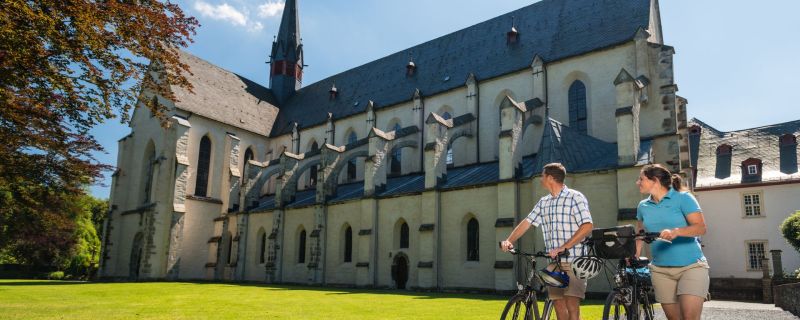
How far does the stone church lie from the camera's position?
72.8ft

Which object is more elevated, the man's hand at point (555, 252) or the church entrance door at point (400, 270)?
the man's hand at point (555, 252)

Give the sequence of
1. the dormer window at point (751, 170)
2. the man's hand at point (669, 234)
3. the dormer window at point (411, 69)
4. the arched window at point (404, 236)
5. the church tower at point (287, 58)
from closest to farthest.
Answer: the man's hand at point (669, 234) → the arched window at point (404, 236) → the dormer window at point (751, 170) → the dormer window at point (411, 69) → the church tower at point (287, 58)

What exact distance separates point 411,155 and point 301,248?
7.91 meters

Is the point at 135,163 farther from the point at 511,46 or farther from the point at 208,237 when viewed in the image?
the point at 511,46

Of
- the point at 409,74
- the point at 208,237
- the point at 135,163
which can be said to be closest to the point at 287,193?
the point at 208,237

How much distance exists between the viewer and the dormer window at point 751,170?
31.7 meters

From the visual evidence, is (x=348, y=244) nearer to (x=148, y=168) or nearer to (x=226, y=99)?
(x=226, y=99)

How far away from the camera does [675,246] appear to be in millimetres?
5332

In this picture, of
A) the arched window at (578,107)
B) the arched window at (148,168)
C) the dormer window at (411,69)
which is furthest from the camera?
the arched window at (148,168)

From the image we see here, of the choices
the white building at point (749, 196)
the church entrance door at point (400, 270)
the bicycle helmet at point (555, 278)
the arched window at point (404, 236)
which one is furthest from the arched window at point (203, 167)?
the bicycle helmet at point (555, 278)

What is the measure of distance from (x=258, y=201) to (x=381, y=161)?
439 inches

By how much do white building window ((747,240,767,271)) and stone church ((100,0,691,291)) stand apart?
1143 centimetres

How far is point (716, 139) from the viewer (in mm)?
35625

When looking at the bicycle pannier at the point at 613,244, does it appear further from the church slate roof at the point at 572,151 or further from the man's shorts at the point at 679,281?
the church slate roof at the point at 572,151
